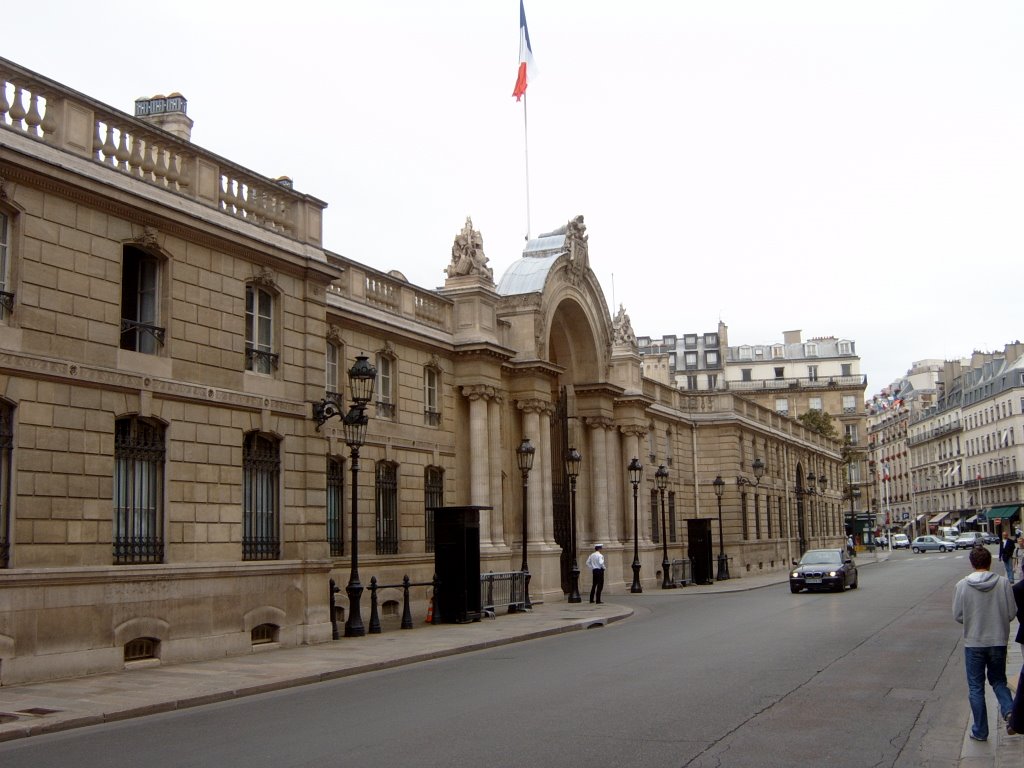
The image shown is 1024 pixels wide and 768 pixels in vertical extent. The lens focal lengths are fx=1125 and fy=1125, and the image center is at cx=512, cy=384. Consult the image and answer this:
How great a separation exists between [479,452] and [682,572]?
16.1 m

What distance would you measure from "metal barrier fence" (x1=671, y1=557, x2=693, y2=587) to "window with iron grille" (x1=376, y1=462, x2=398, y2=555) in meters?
17.8

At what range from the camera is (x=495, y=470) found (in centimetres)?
3170

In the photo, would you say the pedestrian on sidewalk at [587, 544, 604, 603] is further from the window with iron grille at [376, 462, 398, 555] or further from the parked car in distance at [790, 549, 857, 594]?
the parked car in distance at [790, 549, 857, 594]

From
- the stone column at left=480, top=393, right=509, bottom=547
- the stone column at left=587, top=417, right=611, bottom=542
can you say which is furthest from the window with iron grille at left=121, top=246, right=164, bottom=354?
A: the stone column at left=587, top=417, right=611, bottom=542

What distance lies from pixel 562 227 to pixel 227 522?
23114 millimetres

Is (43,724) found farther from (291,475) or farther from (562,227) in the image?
(562,227)

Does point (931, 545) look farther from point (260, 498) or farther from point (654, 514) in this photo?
point (260, 498)

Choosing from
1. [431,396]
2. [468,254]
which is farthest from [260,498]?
[468,254]

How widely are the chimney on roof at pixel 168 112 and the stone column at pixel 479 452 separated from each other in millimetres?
10715

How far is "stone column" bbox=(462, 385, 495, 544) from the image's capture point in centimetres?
3088

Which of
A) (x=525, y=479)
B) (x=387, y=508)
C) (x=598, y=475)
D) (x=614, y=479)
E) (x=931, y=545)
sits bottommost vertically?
(x=931, y=545)

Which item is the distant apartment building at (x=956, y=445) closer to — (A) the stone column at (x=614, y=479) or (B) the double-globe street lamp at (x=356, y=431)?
(A) the stone column at (x=614, y=479)

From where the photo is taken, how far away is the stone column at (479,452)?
30.9m

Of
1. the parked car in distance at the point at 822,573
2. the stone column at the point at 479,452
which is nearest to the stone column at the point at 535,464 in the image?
the stone column at the point at 479,452
